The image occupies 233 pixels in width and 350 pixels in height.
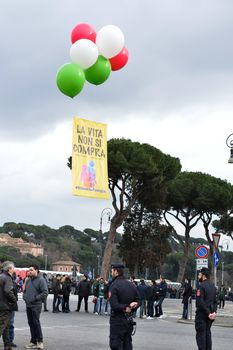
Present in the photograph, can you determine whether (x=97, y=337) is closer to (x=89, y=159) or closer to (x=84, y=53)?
(x=89, y=159)

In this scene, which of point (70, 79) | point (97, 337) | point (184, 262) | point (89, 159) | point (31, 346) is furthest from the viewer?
point (184, 262)

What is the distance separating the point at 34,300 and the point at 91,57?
479 cm

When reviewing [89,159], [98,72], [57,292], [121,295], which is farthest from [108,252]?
[121,295]

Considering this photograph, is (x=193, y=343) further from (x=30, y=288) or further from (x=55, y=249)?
(x=55, y=249)

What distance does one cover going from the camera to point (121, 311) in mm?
8570

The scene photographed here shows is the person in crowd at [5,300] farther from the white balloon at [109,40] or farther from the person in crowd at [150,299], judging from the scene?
the person in crowd at [150,299]

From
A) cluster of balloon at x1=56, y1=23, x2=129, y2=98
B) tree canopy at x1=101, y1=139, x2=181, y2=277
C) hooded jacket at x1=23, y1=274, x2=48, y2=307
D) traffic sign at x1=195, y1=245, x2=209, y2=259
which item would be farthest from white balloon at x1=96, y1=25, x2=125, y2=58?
tree canopy at x1=101, y1=139, x2=181, y2=277

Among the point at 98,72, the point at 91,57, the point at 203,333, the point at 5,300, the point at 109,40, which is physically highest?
the point at 109,40

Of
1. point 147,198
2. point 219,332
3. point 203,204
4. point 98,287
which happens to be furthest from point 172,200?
point 219,332

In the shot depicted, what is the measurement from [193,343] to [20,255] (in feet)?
443

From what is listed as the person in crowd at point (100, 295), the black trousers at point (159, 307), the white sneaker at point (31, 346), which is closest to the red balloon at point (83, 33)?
the white sneaker at point (31, 346)

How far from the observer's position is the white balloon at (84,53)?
1310 centimetres

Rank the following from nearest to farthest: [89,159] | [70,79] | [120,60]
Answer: [70,79], [120,60], [89,159]

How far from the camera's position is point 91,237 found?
160m
